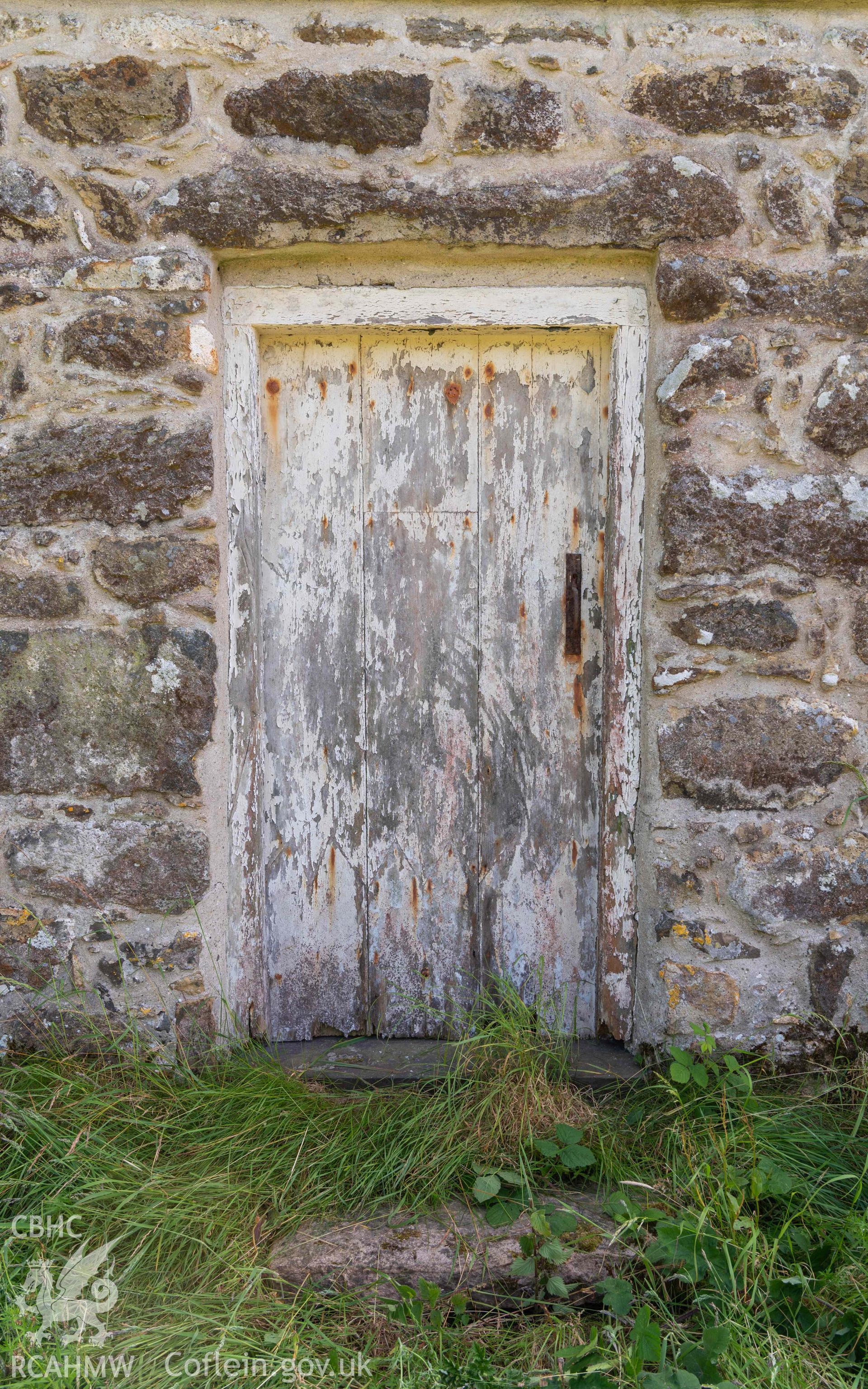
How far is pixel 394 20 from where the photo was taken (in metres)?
2.02

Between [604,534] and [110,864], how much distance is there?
1401 millimetres

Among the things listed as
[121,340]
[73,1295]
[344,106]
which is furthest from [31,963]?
[344,106]

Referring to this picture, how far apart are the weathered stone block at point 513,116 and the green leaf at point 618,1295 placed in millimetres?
2235

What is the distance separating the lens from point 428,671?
7.78 ft

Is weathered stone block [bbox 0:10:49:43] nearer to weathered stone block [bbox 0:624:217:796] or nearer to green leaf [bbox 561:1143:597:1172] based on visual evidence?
weathered stone block [bbox 0:624:217:796]

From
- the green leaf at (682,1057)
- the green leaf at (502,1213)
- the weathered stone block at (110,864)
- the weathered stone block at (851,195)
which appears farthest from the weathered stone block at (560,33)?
the green leaf at (502,1213)

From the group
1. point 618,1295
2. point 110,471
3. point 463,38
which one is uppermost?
point 463,38

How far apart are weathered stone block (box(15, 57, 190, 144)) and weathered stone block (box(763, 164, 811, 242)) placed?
4.17 feet

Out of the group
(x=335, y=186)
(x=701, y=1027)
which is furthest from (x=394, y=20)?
(x=701, y=1027)

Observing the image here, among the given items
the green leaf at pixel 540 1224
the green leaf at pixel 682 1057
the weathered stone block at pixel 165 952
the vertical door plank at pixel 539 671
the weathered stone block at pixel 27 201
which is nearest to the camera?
the green leaf at pixel 540 1224

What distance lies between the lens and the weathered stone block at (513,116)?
203cm

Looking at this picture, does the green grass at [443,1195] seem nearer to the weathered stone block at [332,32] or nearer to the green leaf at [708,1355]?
the green leaf at [708,1355]

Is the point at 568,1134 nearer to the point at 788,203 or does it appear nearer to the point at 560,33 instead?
the point at 788,203

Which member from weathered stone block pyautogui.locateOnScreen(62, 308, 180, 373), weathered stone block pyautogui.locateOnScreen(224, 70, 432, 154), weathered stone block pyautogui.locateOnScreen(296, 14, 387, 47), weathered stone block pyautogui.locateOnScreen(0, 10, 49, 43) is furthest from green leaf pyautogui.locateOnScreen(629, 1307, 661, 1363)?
weathered stone block pyautogui.locateOnScreen(0, 10, 49, 43)
